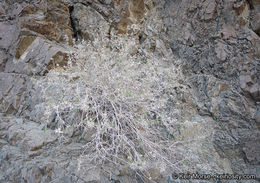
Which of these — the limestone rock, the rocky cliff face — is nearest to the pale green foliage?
the rocky cliff face

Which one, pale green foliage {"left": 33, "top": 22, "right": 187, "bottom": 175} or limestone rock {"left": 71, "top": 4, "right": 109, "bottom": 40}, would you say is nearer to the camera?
pale green foliage {"left": 33, "top": 22, "right": 187, "bottom": 175}

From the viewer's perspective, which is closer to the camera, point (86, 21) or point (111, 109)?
point (111, 109)

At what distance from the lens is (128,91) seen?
8.30 feet

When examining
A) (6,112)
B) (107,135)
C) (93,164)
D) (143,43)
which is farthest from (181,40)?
(6,112)

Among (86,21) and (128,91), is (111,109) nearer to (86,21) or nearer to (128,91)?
(128,91)

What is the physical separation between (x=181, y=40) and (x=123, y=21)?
66.0 inches

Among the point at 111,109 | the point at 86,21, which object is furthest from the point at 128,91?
the point at 86,21

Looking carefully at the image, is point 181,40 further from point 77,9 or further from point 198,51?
point 77,9

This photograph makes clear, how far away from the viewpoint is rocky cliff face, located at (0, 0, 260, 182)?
2252mm

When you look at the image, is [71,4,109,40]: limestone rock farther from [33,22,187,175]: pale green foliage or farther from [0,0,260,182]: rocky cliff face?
[33,22,187,175]: pale green foliage

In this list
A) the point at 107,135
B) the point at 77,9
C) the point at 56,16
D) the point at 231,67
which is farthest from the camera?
the point at 77,9

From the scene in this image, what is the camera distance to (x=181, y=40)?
4.39 metres

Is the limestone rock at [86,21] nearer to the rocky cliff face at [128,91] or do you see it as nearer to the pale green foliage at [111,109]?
the rocky cliff face at [128,91]

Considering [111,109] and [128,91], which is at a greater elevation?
[128,91]
